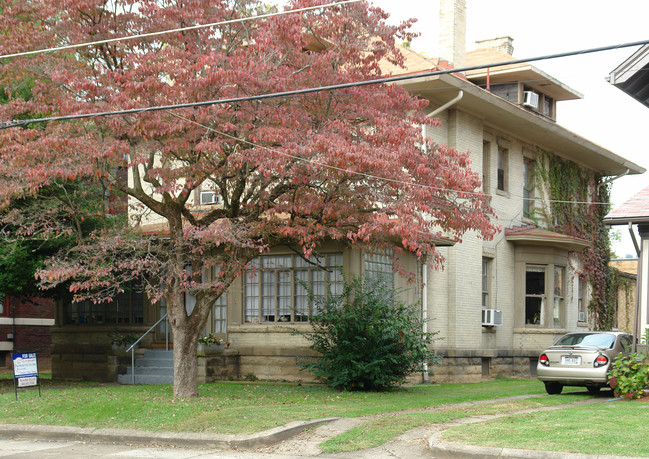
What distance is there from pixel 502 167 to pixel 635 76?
851 centimetres

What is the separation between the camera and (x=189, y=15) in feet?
49.0

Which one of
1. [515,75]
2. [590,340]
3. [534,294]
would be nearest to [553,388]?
[590,340]

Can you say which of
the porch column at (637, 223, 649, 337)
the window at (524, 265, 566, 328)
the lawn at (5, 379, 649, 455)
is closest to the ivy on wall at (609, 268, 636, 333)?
the window at (524, 265, 566, 328)

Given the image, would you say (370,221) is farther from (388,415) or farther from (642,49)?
(642,49)

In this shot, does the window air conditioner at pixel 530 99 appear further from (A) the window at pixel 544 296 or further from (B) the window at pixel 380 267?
(B) the window at pixel 380 267

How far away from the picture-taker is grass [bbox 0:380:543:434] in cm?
1273

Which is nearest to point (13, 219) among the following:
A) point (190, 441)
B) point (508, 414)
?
point (190, 441)

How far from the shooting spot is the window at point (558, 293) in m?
26.0

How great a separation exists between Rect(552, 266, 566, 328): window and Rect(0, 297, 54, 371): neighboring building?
18693 mm

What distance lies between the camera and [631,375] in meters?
15.8

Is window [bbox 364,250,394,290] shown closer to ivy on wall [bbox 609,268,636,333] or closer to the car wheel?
the car wheel

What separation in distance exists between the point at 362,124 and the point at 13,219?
23.5 feet

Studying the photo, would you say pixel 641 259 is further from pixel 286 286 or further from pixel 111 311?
pixel 111 311

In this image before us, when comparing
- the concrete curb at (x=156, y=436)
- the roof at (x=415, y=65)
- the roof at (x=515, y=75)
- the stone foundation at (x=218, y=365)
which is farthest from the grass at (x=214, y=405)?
the roof at (x=515, y=75)
